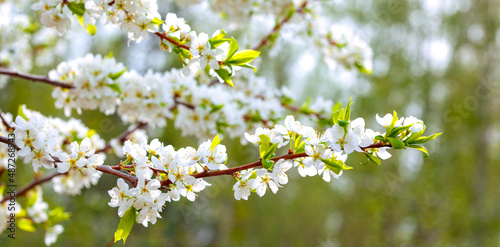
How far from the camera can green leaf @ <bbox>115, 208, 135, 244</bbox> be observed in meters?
0.91

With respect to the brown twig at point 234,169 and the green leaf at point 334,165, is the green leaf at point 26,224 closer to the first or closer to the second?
the brown twig at point 234,169

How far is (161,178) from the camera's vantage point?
964mm

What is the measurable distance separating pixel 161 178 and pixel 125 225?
0.44 ft

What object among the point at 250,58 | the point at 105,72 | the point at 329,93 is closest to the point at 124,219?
the point at 250,58

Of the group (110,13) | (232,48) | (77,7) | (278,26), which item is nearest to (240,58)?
(232,48)

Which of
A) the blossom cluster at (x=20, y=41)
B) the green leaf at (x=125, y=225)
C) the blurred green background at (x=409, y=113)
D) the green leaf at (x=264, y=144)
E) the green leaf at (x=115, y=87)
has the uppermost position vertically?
the green leaf at (x=264, y=144)

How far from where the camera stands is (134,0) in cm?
105

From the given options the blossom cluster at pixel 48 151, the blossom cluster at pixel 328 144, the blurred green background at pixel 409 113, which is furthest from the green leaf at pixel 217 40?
the blurred green background at pixel 409 113

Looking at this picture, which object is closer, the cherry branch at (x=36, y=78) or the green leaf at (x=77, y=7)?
the green leaf at (x=77, y=7)

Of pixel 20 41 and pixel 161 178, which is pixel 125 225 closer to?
pixel 161 178

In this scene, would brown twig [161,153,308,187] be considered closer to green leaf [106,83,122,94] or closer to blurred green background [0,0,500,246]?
green leaf [106,83,122,94]

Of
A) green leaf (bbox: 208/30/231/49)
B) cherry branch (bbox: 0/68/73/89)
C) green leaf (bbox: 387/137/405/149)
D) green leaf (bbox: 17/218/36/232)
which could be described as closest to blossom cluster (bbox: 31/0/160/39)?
green leaf (bbox: 208/30/231/49)

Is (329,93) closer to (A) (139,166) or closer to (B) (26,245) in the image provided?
(B) (26,245)

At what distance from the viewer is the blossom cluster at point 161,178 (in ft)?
2.96
